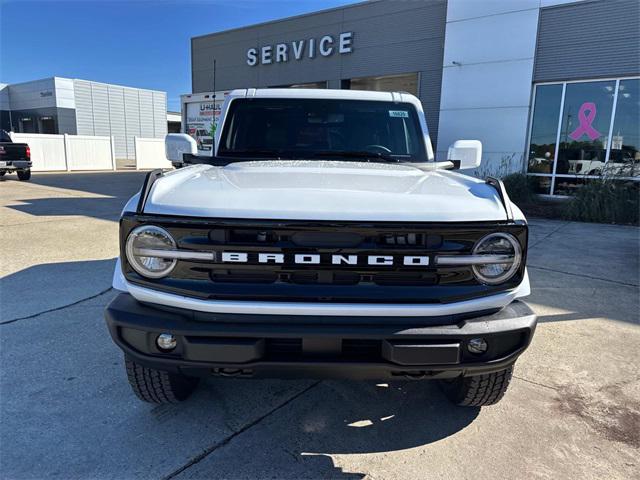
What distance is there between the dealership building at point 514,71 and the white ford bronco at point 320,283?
10.9 metres

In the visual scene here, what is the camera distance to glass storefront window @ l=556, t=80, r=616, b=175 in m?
11.4

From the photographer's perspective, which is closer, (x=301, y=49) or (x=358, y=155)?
(x=358, y=155)

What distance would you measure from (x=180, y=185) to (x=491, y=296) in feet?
5.13

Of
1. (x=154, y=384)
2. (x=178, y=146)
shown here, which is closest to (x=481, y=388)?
(x=154, y=384)

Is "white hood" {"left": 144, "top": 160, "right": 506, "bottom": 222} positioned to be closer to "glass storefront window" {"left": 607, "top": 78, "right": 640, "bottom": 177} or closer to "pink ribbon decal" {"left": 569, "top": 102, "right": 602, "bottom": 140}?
"glass storefront window" {"left": 607, "top": 78, "right": 640, "bottom": 177}

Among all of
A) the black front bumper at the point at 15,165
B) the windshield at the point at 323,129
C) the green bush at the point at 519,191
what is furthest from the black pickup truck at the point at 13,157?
the green bush at the point at 519,191

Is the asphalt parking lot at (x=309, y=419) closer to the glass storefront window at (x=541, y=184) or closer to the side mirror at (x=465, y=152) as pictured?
the side mirror at (x=465, y=152)

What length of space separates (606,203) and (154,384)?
422 inches

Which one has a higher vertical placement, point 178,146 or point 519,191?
point 178,146

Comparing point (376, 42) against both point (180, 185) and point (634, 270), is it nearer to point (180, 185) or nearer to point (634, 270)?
point (634, 270)

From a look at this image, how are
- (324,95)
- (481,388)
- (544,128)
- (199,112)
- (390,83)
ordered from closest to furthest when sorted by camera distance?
1. (481,388)
2. (324,95)
3. (544,128)
4. (199,112)
5. (390,83)

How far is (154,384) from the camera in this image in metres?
2.33

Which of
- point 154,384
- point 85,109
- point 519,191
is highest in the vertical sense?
point 85,109

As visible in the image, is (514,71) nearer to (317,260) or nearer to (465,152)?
(465,152)
